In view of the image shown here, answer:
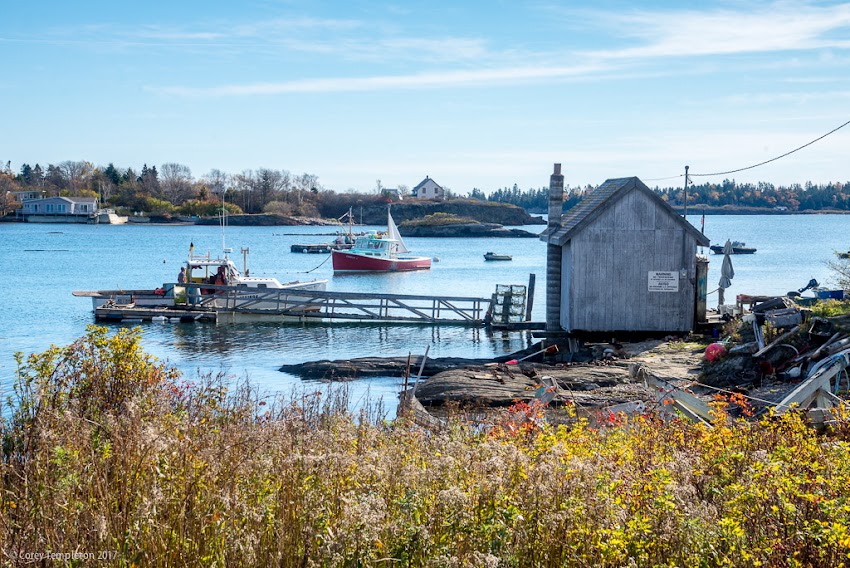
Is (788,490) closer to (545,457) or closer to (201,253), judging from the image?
(545,457)

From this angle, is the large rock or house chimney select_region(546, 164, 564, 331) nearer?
the large rock

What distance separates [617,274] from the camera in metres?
23.5

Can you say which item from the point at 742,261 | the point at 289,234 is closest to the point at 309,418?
the point at 742,261

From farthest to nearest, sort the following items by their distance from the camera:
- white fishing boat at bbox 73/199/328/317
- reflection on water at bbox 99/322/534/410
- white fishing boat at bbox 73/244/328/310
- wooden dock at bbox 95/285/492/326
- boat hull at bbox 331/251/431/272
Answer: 1. boat hull at bbox 331/251/431/272
2. white fishing boat at bbox 73/244/328/310
3. white fishing boat at bbox 73/199/328/317
4. wooden dock at bbox 95/285/492/326
5. reflection on water at bbox 99/322/534/410

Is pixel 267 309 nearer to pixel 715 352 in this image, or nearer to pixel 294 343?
pixel 294 343

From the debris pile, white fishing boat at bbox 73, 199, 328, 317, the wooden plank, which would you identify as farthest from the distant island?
the wooden plank

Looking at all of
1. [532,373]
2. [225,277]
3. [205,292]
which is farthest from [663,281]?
[205,292]

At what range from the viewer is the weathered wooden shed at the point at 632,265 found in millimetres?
23406

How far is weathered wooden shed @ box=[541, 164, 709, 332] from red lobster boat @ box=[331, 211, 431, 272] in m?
50.3

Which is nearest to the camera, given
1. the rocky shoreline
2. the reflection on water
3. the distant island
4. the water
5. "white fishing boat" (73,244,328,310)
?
the rocky shoreline

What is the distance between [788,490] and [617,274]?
60.5ft

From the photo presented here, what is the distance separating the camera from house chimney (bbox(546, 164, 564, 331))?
82.4 feet

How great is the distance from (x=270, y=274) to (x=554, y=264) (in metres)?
52.8

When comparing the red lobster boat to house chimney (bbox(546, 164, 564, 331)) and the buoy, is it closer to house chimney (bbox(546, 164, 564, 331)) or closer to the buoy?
house chimney (bbox(546, 164, 564, 331))
